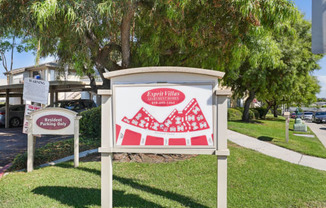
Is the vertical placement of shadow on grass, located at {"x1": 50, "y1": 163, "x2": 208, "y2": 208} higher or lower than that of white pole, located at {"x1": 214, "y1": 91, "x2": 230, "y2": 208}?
lower

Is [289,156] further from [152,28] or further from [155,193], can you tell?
[152,28]

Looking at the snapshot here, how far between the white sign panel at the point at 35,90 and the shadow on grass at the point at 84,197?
2.39 m

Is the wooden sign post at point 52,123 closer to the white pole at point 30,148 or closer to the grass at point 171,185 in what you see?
the white pole at point 30,148

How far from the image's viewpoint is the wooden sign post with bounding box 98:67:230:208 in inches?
129

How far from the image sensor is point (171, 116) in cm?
331

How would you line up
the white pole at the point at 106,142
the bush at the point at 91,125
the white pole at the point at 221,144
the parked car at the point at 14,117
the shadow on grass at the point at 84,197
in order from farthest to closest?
the parked car at the point at 14,117 < the bush at the point at 91,125 < the shadow on grass at the point at 84,197 < the white pole at the point at 106,142 < the white pole at the point at 221,144

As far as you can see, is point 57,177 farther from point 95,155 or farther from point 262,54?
point 262,54

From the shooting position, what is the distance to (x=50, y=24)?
222 inches

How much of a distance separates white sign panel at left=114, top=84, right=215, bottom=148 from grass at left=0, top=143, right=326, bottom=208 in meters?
1.17

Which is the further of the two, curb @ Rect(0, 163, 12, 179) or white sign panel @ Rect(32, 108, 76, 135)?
white sign panel @ Rect(32, 108, 76, 135)

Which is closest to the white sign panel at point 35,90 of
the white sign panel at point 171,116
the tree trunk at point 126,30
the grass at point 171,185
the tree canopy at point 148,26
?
the tree canopy at point 148,26

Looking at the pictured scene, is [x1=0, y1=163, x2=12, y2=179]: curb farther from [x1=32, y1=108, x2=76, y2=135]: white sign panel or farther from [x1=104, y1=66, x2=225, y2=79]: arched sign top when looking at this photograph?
[x1=104, y1=66, x2=225, y2=79]: arched sign top

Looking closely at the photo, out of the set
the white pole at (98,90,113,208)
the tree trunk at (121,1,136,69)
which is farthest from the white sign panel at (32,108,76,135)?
the white pole at (98,90,113,208)

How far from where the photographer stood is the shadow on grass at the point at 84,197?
12.4ft
